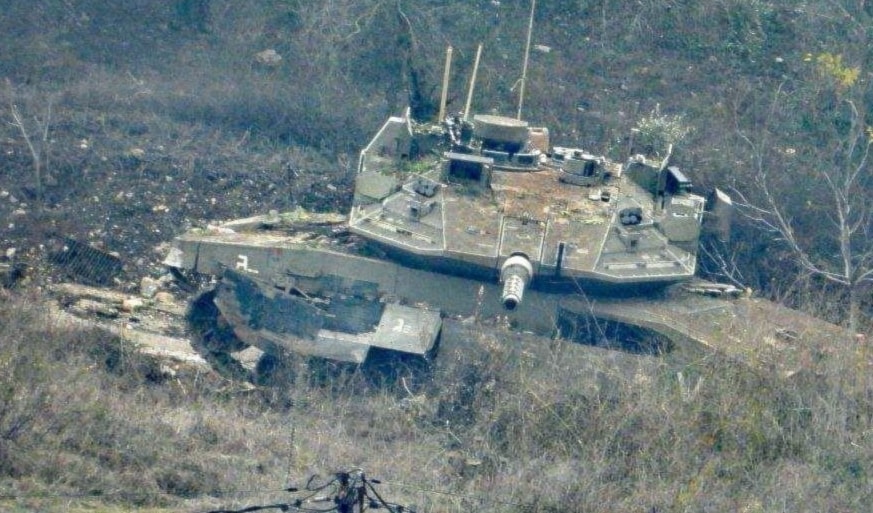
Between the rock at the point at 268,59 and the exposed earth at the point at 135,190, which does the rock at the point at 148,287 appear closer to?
the exposed earth at the point at 135,190

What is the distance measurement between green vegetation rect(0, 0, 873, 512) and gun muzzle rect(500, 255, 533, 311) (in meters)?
0.57

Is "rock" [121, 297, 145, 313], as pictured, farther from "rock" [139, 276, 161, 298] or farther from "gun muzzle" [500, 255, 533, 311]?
"gun muzzle" [500, 255, 533, 311]

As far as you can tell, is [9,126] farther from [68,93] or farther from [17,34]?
[17,34]

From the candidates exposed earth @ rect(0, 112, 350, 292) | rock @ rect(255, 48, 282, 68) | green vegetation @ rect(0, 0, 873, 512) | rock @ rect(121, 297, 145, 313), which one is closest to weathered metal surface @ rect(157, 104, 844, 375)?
green vegetation @ rect(0, 0, 873, 512)

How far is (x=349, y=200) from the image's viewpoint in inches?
733

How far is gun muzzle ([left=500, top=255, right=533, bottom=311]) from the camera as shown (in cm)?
1134

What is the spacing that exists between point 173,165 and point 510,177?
22.0ft

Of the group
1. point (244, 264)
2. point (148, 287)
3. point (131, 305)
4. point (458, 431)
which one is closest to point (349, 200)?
point (148, 287)

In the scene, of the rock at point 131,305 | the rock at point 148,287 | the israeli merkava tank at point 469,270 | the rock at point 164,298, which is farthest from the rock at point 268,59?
the rock at point 131,305

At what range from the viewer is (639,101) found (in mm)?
22234

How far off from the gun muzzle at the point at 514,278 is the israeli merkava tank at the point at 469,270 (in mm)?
15

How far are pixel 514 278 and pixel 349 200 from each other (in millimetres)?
7281

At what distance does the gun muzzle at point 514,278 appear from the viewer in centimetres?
1134

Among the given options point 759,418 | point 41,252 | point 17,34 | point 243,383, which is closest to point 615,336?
point 759,418
